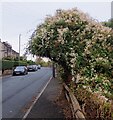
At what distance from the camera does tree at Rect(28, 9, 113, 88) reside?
506 inches

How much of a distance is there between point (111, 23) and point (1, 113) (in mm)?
6626

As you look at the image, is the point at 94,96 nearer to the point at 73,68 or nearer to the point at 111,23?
the point at 73,68

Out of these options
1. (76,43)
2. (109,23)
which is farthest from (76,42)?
(109,23)

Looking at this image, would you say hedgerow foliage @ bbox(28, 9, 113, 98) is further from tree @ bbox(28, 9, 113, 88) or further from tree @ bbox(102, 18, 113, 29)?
tree @ bbox(102, 18, 113, 29)

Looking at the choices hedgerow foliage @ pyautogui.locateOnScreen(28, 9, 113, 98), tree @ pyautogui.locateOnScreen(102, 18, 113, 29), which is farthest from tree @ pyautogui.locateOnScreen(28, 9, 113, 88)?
tree @ pyautogui.locateOnScreen(102, 18, 113, 29)

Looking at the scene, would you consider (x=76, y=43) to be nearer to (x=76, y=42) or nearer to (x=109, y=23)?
(x=76, y=42)

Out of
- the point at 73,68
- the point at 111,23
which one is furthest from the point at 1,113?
the point at 111,23

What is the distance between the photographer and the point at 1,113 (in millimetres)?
12641

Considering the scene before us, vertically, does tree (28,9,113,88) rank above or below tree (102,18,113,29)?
below

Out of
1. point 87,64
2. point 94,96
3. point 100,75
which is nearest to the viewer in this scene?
point 94,96

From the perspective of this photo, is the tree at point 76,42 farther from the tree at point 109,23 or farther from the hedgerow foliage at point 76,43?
the tree at point 109,23

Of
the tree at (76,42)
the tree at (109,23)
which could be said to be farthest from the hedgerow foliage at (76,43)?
the tree at (109,23)

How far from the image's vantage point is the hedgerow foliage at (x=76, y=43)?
12.6 meters

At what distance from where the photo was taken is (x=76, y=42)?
13812mm
